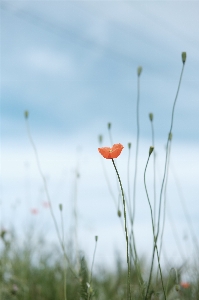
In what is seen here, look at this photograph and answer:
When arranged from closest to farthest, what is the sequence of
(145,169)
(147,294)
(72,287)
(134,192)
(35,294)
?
(145,169), (147,294), (134,192), (72,287), (35,294)

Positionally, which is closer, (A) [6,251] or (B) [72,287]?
(B) [72,287]

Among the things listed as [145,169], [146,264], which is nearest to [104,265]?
[146,264]

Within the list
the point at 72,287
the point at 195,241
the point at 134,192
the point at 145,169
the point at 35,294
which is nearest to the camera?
the point at 145,169

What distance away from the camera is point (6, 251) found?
3.88 meters

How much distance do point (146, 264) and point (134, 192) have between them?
237 centimetres

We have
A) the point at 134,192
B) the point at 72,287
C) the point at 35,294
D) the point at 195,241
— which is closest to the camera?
the point at 134,192

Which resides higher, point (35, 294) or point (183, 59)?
point (183, 59)

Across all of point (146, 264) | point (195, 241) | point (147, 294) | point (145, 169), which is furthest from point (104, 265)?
point (145, 169)

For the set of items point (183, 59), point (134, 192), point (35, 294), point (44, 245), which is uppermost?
point (183, 59)

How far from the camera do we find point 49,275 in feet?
12.6

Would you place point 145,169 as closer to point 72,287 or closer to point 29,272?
point 72,287

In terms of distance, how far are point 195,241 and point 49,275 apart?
1639 mm

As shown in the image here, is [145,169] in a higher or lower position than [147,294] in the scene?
higher

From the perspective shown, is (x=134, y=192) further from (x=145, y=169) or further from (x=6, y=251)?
(x=6, y=251)
